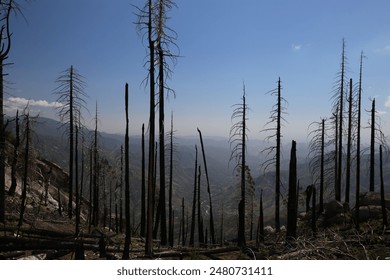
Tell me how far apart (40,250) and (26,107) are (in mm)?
9406

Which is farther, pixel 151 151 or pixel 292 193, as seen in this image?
pixel 292 193

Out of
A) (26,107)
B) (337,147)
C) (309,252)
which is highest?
(26,107)

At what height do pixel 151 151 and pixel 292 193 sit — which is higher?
pixel 151 151

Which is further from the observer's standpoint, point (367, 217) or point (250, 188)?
point (250, 188)

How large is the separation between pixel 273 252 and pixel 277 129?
12260 mm

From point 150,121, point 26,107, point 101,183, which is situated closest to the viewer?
point 150,121

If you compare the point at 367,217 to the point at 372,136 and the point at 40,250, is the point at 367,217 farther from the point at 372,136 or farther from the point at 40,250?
the point at 40,250

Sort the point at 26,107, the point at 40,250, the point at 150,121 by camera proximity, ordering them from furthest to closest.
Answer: the point at 26,107, the point at 40,250, the point at 150,121

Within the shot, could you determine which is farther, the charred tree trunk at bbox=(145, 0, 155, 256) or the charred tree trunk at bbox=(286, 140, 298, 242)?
the charred tree trunk at bbox=(286, 140, 298, 242)

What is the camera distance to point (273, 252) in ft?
24.0

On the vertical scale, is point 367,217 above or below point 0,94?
below

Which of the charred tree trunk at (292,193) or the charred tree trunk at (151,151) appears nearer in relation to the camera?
the charred tree trunk at (151,151)
